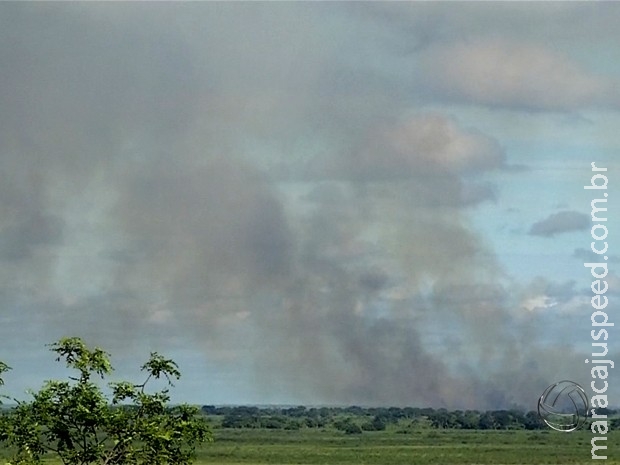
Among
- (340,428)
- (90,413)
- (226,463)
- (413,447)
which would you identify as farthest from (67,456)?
(340,428)

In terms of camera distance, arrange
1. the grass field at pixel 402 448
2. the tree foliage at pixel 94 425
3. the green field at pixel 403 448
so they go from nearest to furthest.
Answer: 1. the tree foliage at pixel 94 425
2. the grass field at pixel 402 448
3. the green field at pixel 403 448

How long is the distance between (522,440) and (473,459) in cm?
3383

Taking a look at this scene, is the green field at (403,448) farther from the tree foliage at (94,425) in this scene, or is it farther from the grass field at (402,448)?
the tree foliage at (94,425)

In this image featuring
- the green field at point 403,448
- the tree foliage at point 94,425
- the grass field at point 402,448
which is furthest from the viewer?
the green field at point 403,448

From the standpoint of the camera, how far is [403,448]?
485 ft

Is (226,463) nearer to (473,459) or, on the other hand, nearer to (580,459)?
(473,459)

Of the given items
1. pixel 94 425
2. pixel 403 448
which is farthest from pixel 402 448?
pixel 94 425

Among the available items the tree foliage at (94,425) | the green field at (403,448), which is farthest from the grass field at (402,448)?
the tree foliage at (94,425)

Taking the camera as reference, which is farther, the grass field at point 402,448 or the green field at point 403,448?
the green field at point 403,448

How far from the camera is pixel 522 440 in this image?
527 ft

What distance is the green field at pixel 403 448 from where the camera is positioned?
127625mm

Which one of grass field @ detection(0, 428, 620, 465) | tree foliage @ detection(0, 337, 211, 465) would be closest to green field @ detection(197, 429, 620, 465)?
A: grass field @ detection(0, 428, 620, 465)

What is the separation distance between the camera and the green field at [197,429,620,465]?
127625 millimetres

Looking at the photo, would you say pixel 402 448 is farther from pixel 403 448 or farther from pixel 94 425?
pixel 94 425
